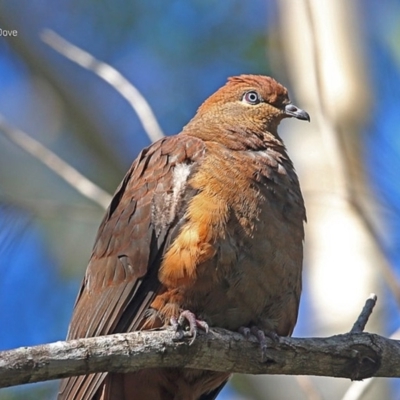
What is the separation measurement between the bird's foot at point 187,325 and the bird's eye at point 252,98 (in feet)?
6.03

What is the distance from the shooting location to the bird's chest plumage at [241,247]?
401 cm

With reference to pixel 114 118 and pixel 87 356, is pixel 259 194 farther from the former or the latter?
pixel 114 118

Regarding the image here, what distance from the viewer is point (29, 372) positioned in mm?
3074

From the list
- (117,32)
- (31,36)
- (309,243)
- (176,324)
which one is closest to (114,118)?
(31,36)

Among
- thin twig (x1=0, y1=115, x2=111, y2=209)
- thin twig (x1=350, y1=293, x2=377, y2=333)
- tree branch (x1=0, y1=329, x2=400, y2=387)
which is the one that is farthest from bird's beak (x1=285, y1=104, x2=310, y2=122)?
tree branch (x1=0, y1=329, x2=400, y2=387)

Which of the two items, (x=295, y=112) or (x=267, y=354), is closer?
(x=267, y=354)

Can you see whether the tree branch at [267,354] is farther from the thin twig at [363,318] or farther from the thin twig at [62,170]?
the thin twig at [62,170]

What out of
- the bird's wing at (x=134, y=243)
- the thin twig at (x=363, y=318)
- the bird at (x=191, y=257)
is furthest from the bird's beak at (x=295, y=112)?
the thin twig at (x=363, y=318)

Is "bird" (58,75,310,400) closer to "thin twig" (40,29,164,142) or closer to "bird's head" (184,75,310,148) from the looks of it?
"bird's head" (184,75,310,148)

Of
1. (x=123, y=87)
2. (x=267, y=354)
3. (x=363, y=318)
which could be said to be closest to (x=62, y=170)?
(x=123, y=87)

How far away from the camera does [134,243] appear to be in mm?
4266

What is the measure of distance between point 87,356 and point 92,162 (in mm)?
4820

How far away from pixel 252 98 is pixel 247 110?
0.12 metres

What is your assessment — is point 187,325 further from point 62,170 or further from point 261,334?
point 62,170
